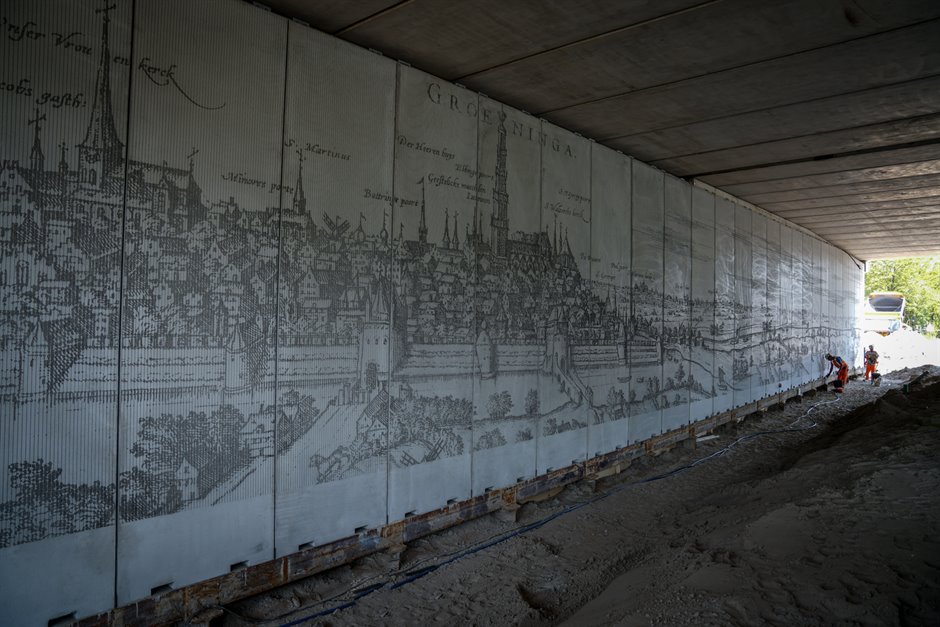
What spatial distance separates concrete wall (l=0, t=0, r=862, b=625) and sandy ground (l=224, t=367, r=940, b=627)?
1.74ft

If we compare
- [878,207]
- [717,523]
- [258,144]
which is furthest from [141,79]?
[878,207]

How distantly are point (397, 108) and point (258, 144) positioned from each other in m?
1.53

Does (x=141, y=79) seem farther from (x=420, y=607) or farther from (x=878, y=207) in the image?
(x=878, y=207)

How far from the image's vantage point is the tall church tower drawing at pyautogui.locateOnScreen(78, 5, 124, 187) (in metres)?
3.55

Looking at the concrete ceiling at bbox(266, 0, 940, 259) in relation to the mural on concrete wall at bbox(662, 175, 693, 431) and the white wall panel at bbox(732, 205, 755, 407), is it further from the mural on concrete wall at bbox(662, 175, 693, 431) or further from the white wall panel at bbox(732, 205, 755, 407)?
the white wall panel at bbox(732, 205, 755, 407)

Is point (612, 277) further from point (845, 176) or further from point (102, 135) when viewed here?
point (102, 135)

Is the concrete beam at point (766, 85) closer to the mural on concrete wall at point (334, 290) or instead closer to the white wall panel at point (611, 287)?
the white wall panel at point (611, 287)

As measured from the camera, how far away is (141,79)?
3.76 meters

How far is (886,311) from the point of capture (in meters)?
29.3

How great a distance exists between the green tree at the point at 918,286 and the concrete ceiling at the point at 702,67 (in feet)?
134

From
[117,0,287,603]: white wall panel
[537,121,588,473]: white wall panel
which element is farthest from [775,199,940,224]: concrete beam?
[117,0,287,603]: white wall panel

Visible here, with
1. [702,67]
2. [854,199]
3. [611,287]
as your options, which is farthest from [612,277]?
[854,199]

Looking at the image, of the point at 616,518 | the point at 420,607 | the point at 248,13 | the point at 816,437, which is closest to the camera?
the point at 248,13

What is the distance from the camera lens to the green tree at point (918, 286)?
41.7m
